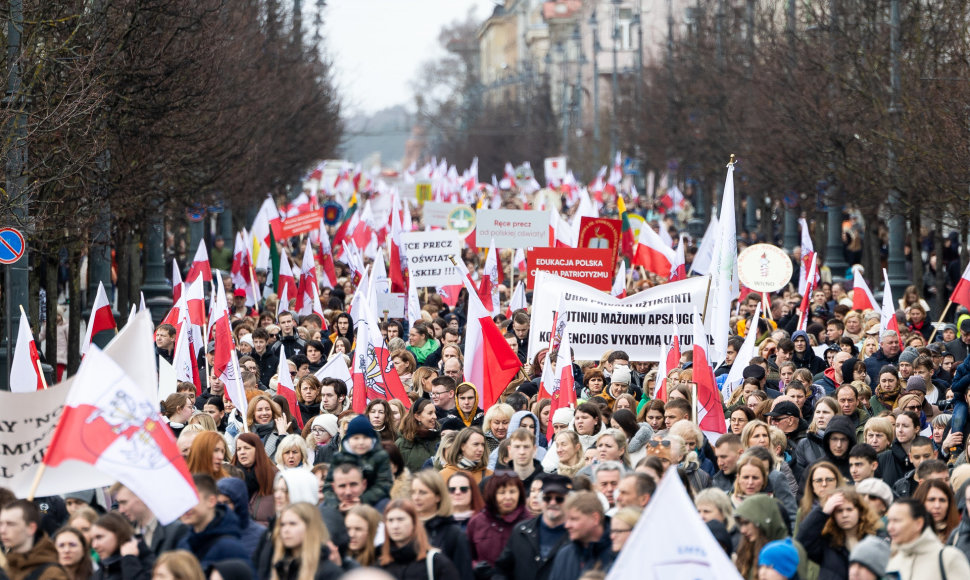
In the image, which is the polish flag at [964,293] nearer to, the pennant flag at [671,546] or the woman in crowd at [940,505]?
the woman in crowd at [940,505]

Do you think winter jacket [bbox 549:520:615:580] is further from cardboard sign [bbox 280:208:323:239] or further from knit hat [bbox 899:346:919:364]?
cardboard sign [bbox 280:208:323:239]

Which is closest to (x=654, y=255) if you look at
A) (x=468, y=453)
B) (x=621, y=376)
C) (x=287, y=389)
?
(x=621, y=376)

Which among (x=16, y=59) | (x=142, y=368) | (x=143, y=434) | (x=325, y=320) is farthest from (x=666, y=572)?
(x=325, y=320)

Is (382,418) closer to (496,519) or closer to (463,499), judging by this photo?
(463,499)

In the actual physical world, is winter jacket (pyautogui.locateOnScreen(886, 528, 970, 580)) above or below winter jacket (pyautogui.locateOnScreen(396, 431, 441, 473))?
below

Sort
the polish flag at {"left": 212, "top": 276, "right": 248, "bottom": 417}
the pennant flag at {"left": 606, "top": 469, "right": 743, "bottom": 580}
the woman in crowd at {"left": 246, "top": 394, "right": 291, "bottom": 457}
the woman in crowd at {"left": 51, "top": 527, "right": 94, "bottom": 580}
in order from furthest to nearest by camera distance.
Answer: the polish flag at {"left": 212, "top": 276, "right": 248, "bottom": 417} → the woman in crowd at {"left": 246, "top": 394, "right": 291, "bottom": 457} → the woman in crowd at {"left": 51, "top": 527, "right": 94, "bottom": 580} → the pennant flag at {"left": 606, "top": 469, "right": 743, "bottom": 580}

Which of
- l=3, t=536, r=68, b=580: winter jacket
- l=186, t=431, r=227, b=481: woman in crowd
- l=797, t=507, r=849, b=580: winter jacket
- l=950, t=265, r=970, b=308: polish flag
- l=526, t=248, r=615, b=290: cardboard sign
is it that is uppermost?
l=526, t=248, r=615, b=290: cardboard sign

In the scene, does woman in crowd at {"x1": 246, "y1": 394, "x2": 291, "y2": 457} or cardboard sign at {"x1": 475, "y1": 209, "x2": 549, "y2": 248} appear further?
cardboard sign at {"x1": 475, "y1": 209, "x2": 549, "y2": 248}

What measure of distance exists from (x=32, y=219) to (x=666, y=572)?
34.8 ft

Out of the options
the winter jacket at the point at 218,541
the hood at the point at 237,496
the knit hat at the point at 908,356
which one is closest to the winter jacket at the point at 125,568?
the winter jacket at the point at 218,541

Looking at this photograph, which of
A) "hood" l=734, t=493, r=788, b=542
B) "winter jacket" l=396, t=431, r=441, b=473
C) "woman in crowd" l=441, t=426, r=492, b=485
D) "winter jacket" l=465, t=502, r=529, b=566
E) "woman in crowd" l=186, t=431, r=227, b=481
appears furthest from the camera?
"winter jacket" l=396, t=431, r=441, b=473

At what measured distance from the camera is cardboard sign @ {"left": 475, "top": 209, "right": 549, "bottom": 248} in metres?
23.7

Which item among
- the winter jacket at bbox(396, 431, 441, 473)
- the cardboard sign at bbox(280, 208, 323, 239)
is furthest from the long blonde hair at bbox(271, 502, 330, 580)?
the cardboard sign at bbox(280, 208, 323, 239)

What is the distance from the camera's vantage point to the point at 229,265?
34156 millimetres
